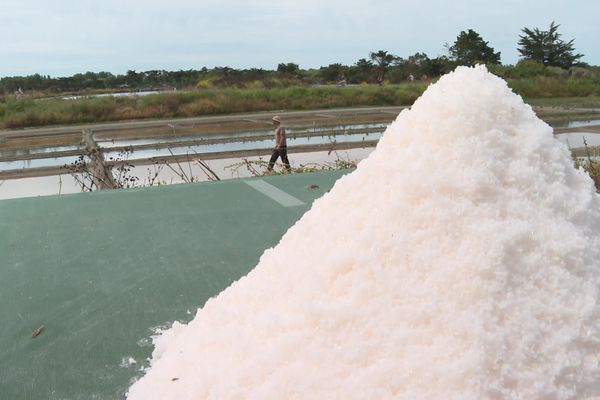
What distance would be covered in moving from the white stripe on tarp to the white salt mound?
1.24 m

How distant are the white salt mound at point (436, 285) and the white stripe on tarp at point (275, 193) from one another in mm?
1243

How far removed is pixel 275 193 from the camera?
2.35 meters

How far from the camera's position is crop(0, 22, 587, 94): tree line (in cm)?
2033

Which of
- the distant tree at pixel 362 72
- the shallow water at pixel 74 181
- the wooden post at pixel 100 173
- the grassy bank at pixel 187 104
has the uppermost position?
the distant tree at pixel 362 72

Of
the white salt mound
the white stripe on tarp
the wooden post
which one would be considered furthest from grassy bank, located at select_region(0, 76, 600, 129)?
the white salt mound

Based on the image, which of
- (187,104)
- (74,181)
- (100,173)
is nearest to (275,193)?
(100,173)

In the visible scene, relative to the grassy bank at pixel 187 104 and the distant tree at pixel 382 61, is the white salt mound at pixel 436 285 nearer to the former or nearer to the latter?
the grassy bank at pixel 187 104

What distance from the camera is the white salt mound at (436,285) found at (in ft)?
2.13

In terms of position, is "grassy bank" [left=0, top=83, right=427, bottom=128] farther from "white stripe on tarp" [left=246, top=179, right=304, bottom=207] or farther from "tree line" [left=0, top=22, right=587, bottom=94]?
"white stripe on tarp" [left=246, top=179, right=304, bottom=207]

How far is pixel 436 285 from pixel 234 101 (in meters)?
15.8

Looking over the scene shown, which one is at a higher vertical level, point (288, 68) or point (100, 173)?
point (288, 68)

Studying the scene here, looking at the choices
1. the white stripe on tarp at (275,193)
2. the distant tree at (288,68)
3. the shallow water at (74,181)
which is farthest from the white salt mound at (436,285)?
the distant tree at (288,68)

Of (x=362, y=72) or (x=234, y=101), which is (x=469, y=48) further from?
(x=234, y=101)

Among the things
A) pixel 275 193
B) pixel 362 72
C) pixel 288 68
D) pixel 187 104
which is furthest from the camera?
pixel 288 68
